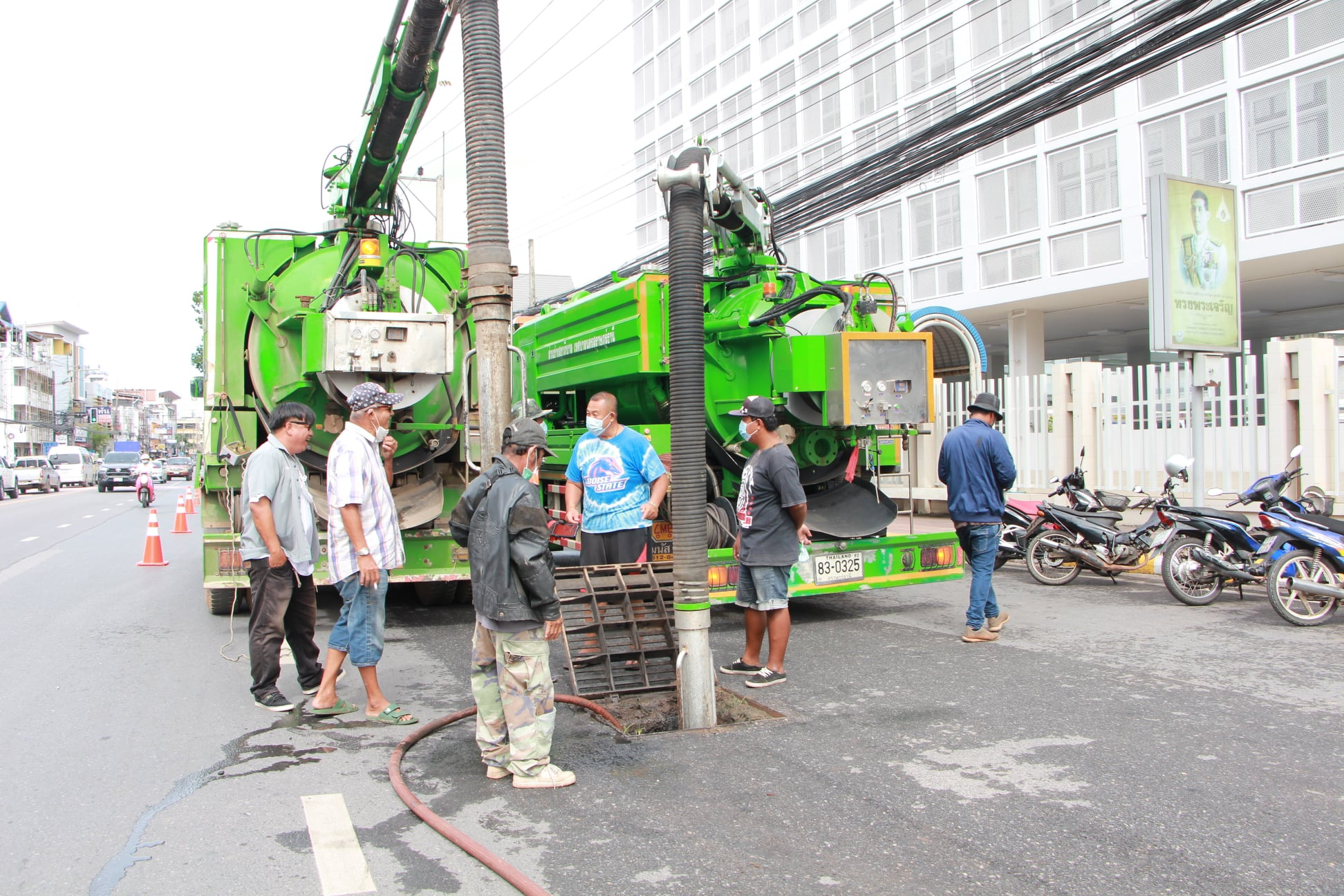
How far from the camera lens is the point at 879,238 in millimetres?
25422

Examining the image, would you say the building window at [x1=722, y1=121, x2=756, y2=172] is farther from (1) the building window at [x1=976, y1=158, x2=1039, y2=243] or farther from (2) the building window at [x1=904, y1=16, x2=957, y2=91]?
(1) the building window at [x1=976, y1=158, x2=1039, y2=243]

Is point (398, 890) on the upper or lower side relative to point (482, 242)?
lower

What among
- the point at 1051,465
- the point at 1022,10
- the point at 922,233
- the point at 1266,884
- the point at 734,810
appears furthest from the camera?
the point at 922,233

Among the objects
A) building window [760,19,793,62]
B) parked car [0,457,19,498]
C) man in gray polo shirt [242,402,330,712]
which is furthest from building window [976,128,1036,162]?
parked car [0,457,19,498]

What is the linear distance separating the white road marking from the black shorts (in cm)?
255

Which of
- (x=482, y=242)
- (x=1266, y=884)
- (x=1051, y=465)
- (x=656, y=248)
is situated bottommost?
(x=1266, y=884)

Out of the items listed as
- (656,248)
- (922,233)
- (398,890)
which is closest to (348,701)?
(398,890)

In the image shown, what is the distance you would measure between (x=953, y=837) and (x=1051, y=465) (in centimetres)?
1065

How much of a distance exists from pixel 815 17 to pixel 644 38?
1042 centimetres

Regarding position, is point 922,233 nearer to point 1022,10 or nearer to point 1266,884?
point 1022,10

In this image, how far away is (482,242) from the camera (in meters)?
5.37

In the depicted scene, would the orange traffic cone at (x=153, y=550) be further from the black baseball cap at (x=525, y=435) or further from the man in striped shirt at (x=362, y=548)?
the black baseball cap at (x=525, y=435)

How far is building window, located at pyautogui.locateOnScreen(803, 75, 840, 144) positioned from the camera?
26.6 m

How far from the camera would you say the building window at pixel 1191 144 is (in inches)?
706
